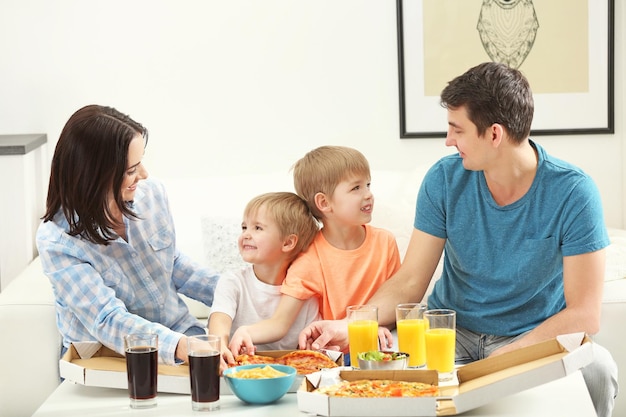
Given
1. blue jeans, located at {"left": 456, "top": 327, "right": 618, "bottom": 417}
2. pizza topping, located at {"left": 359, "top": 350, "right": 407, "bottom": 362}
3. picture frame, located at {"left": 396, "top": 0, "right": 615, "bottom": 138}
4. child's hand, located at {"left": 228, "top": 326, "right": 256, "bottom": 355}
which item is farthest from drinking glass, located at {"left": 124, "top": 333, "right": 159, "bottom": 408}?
picture frame, located at {"left": 396, "top": 0, "right": 615, "bottom": 138}

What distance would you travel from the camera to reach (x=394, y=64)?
12.0ft

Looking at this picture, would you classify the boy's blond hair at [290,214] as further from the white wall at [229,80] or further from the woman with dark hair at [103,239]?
the white wall at [229,80]

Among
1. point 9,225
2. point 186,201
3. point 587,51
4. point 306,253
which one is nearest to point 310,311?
point 306,253

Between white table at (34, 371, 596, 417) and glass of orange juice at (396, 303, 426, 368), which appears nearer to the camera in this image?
white table at (34, 371, 596, 417)

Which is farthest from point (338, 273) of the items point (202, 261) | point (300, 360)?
point (202, 261)

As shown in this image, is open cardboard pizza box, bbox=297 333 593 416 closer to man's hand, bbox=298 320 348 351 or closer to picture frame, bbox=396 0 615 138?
man's hand, bbox=298 320 348 351

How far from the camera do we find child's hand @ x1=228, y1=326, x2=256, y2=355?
6.75 feet

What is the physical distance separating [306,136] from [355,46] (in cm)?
41

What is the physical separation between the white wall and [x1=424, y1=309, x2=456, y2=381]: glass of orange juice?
73.6 inches

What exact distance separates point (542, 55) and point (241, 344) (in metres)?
2.08

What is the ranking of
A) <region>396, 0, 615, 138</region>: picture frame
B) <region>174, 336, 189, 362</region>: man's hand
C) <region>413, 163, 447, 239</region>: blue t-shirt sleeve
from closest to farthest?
<region>174, 336, 189, 362</region>: man's hand < <region>413, 163, 447, 239</region>: blue t-shirt sleeve < <region>396, 0, 615, 138</region>: picture frame

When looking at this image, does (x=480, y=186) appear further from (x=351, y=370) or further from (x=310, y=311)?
(x=351, y=370)

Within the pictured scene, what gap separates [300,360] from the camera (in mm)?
1962

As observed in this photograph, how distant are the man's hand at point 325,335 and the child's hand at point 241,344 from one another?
117 mm
